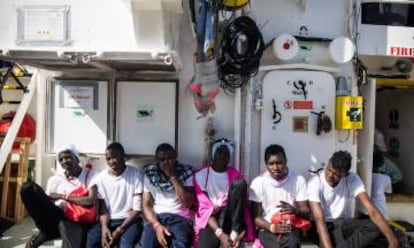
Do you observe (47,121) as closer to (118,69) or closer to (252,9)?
(118,69)

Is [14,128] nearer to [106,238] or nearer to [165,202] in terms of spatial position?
[106,238]

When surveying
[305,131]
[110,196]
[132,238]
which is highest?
[305,131]

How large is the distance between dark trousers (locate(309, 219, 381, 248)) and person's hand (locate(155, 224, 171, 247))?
1416 mm

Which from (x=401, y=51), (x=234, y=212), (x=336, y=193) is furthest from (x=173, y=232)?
(x=401, y=51)

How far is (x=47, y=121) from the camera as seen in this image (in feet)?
16.1

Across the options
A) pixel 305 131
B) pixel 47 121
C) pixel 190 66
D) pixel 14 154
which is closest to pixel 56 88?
pixel 47 121

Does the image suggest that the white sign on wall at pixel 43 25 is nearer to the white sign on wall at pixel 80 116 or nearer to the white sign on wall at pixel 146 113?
the white sign on wall at pixel 80 116

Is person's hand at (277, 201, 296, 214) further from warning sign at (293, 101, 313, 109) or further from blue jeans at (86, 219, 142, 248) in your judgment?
blue jeans at (86, 219, 142, 248)

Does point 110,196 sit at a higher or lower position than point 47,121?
lower

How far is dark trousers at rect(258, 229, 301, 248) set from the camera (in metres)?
3.99

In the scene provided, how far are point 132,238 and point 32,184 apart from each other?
103cm

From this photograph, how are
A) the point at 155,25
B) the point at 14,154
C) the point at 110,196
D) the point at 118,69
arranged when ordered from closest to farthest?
the point at 155,25
the point at 110,196
the point at 118,69
the point at 14,154

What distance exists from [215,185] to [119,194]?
94cm

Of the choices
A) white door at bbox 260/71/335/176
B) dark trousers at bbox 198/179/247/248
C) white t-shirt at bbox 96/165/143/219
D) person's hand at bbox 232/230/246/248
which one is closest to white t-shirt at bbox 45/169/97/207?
white t-shirt at bbox 96/165/143/219
